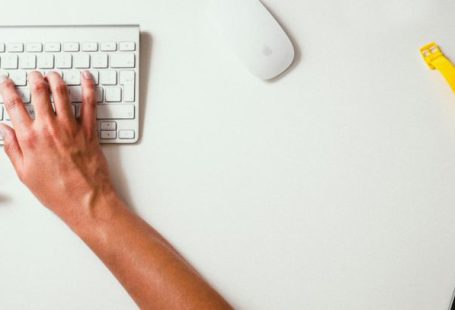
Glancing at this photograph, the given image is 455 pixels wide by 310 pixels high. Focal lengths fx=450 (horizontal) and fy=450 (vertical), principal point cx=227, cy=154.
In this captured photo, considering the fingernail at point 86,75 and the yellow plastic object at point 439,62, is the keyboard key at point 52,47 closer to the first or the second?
the fingernail at point 86,75

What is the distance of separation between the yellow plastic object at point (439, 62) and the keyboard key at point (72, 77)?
0.49m

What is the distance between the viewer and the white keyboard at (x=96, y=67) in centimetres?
62

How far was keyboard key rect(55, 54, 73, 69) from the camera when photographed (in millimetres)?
625

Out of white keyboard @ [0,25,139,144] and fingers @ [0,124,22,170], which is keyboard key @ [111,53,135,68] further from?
fingers @ [0,124,22,170]

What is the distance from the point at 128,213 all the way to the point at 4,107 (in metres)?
0.23

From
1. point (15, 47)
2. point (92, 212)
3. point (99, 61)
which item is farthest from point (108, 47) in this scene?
point (92, 212)

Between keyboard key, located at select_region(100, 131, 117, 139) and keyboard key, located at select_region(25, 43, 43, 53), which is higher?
keyboard key, located at select_region(25, 43, 43, 53)

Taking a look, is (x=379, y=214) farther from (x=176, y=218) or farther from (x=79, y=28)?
(x=79, y=28)

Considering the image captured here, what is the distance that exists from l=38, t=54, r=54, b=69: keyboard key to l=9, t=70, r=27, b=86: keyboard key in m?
0.03

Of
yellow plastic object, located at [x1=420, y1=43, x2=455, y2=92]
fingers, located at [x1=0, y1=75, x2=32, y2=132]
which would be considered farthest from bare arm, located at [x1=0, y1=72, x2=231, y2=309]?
yellow plastic object, located at [x1=420, y1=43, x2=455, y2=92]

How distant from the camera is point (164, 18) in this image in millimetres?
653

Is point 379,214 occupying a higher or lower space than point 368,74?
lower

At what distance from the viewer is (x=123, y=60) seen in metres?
0.63

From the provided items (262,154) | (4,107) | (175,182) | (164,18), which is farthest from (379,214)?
(4,107)
